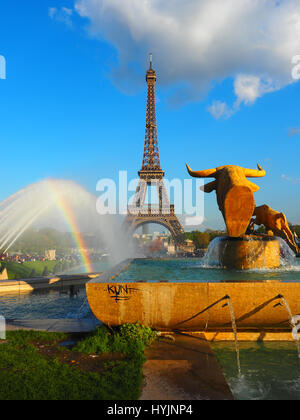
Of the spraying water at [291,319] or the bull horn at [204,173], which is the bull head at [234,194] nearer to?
the bull horn at [204,173]

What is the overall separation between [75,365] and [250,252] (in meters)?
8.58

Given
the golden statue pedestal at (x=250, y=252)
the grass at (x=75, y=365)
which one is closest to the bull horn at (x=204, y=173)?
the golden statue pedestal at (x=250, y=252)

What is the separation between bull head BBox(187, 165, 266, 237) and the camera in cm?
1186

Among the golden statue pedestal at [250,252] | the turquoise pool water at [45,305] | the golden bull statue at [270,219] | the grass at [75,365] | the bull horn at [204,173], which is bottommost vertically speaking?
the turquoise pool water at [45,305]

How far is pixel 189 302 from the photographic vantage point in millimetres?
7312

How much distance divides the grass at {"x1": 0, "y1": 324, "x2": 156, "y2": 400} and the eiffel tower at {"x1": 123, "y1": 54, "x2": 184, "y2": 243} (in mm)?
64952

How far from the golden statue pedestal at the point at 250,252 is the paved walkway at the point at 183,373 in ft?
19.0

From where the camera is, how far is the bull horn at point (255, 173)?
13.2 meters

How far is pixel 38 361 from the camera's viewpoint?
595 cm

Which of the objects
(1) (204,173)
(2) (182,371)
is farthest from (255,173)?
(2) (182,371)

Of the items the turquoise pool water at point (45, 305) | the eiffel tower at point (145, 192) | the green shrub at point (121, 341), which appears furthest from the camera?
the eiffel tower at point (145, 192)

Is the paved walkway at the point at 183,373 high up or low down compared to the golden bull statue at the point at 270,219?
down

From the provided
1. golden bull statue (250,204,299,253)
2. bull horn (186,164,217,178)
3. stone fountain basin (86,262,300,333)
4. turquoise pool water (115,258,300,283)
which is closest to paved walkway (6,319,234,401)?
stone fountain basin (86,262,300,333)

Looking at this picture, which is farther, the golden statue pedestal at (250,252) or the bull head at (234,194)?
the golden statue pedestal at (250,252)
